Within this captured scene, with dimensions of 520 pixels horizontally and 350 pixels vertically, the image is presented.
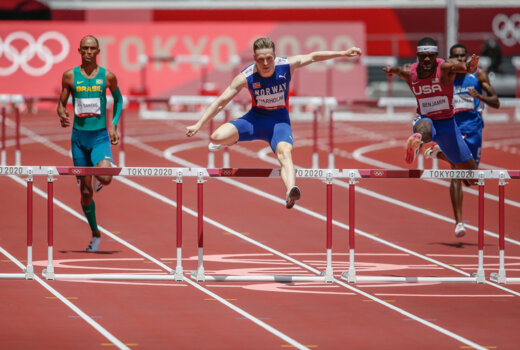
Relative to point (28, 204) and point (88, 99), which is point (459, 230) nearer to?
point (88, 99)

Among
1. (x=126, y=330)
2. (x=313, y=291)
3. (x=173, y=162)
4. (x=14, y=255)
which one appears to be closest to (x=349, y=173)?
(x=313, y=291)

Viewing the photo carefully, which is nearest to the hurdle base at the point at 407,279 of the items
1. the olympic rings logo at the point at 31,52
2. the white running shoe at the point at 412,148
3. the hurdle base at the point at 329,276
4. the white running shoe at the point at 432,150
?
the hurdle base at the point at 329,276

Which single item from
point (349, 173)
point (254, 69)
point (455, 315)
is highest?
point (254, 69)

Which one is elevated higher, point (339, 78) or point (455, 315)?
point (339, 78)

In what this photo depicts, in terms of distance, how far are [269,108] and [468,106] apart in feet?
11.8

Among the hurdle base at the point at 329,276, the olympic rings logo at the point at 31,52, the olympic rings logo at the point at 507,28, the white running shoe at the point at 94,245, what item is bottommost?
the hurdle base at the point at 329,276

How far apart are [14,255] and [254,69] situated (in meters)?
3.32

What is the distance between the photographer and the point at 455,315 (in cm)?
893

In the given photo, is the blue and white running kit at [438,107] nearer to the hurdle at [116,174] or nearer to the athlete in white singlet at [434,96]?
the athlete in white singlet at [434,96]

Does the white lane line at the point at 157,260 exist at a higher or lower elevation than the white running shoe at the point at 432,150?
lower

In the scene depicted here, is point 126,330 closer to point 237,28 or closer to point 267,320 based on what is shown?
point 267,320

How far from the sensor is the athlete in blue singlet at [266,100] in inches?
397

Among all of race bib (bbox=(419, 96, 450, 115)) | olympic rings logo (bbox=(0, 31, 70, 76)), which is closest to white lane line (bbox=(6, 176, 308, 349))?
race bib (bbox=(419, 96, 450, 115))

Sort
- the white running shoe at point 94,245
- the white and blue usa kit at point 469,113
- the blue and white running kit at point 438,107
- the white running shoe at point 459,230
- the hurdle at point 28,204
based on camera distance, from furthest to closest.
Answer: the white and blue usa kit at point 469,113, the white running shoe at point 459,230, the white running shoe at point 94,245, the blue and white running kit at point 438,107, the hurdle at point 28,204
